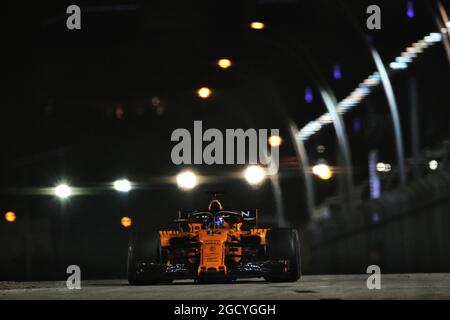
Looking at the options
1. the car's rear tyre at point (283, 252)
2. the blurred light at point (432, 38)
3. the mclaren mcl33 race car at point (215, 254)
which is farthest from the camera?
the blurred light at point (432, 38)

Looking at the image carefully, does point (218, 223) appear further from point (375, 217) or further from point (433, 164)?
point (375, 217)

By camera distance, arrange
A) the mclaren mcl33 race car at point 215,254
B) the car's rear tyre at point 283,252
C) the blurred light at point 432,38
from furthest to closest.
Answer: the blurred light at point 432,38 → the car's rear tyre at point 283,252 → the mclaren mcl33 race car at point 215,254

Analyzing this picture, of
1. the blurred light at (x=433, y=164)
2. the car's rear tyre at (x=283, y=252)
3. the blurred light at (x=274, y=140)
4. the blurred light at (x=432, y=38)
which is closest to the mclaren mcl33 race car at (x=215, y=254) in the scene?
the car's rear tyre at (x=283, y=252)

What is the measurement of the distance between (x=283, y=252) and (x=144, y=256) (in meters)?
2.67

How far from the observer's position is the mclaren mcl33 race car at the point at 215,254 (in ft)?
69.8

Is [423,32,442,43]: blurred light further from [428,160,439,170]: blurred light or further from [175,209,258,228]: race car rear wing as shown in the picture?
[175,209,258,228]: race car rear wing

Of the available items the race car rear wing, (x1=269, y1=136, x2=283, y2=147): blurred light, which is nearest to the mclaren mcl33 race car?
the race car rear wing

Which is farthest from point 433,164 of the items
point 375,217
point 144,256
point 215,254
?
point 144,256

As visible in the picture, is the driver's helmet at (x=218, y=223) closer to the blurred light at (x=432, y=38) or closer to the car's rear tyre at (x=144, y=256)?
the car's rear tyre at (x=144, y=256)

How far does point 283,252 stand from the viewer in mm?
21438
